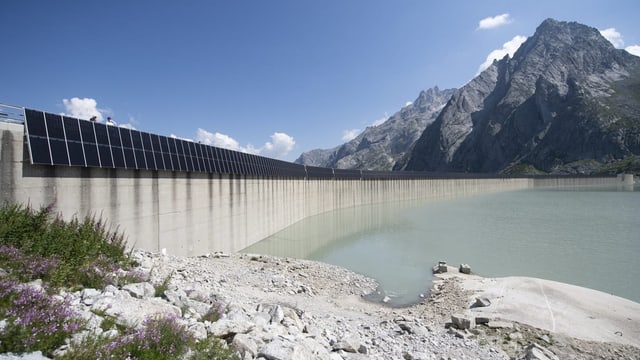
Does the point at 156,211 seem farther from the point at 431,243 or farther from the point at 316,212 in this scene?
the point at 316,212

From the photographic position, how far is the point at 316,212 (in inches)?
2144

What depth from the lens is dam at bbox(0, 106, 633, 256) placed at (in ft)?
41.2

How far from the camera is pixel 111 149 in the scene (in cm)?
1600

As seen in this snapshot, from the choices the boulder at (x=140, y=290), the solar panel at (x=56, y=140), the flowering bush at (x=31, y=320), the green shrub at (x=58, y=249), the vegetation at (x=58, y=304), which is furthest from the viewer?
the solar panel at (x=56, y=140)

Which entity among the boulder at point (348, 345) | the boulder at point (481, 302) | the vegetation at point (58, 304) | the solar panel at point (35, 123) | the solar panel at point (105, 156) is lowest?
the boulder at point (481, 302)

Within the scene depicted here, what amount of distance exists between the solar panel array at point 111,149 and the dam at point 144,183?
1.6 inches

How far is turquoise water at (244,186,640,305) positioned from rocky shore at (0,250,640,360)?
290 centimetres

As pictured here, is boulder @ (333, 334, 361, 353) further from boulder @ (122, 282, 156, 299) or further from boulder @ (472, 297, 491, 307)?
boulder @ (472, 297, 491, 307)

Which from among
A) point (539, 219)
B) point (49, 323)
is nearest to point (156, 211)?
point (49, 323)

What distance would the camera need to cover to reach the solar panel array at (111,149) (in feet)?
42.4

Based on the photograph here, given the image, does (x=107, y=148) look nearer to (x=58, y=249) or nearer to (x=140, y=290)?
(x=58, y=249)

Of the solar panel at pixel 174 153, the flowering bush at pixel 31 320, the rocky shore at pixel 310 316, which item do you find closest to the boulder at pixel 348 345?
the rocky shore at pixel 310 316

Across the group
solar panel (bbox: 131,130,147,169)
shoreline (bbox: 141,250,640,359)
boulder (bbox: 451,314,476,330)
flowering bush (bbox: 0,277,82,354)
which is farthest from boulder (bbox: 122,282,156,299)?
solar panel (bbox: 131,130,147,169)

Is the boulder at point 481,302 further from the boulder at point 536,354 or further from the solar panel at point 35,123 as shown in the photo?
the solar panel at point 35,123
